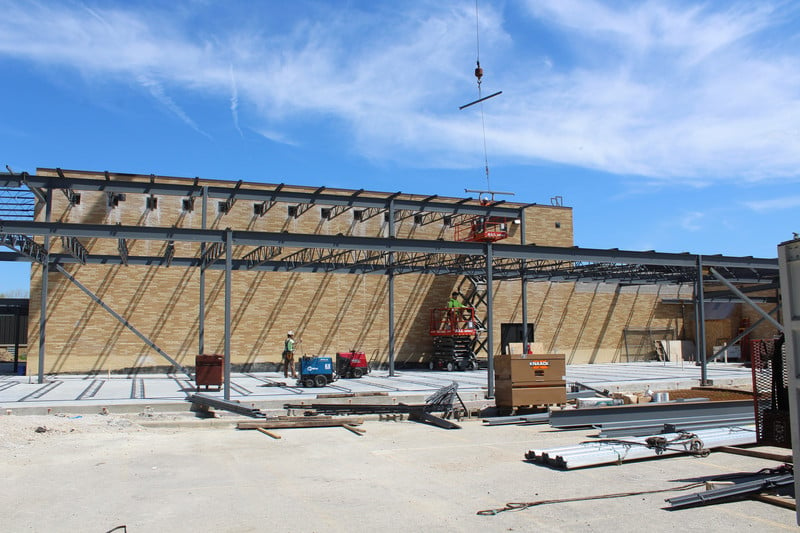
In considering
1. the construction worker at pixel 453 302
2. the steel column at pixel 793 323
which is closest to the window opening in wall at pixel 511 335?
the construction worker at pixel 453 302

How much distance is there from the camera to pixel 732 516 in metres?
6.70

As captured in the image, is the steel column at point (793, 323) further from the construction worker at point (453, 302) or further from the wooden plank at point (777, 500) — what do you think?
the construction worker at point (453, 302)

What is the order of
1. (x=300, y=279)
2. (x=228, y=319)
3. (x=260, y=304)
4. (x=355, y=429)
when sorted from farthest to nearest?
(x=300, y=279), (x=260, y=304), (x=228, y=319), (x=355, y=429)

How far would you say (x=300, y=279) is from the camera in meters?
28.9

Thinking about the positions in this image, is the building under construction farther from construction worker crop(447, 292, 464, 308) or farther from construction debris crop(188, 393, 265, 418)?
construction debris crop(188, 393, 265, 418)

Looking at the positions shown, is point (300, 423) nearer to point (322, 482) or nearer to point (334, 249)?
point (322, 482)

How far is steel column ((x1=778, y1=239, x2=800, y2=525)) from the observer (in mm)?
3670

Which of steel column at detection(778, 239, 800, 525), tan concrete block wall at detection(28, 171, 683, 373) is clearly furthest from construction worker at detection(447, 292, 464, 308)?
steel column at detection(778, 239, 800, 525)

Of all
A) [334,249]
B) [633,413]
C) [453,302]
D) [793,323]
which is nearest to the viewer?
[793,323]

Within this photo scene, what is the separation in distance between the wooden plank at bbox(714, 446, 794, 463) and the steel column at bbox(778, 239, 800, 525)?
667cm

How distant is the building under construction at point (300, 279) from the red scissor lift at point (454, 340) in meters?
0.69

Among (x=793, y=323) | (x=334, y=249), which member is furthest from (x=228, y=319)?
(x=793, y=323)

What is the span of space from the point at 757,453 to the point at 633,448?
6.27 feet

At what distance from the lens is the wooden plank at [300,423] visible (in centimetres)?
1330
